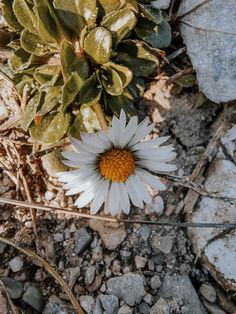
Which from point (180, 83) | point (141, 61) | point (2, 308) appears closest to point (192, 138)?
point (180, 83)

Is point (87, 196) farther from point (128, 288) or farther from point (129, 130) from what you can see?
point (128, 288)

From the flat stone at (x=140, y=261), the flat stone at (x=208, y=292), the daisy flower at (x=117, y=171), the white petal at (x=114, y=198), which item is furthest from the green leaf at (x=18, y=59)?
the flat stone at (x=208, y=292)

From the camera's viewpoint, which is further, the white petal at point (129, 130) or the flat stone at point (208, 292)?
the flat stone at point (208, 292)

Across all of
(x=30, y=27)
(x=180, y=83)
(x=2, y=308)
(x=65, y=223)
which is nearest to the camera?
(x=2, y=308)

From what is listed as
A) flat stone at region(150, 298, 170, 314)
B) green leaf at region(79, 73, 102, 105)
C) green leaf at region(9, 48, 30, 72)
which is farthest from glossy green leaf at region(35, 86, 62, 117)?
flat stone at region(150, 298, 170, 314)

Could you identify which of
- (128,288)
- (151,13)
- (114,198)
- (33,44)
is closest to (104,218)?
(114,198)

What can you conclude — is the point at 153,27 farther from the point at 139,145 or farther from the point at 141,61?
the point at 139,145

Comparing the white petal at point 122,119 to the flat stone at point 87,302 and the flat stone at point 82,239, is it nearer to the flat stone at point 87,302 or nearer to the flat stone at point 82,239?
the flat stone at point 82,239
